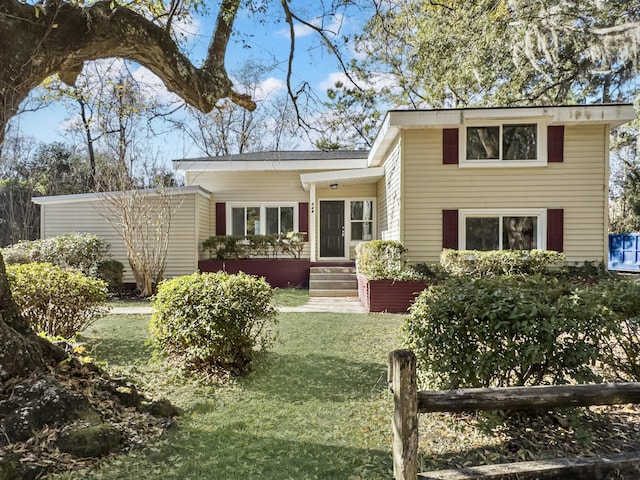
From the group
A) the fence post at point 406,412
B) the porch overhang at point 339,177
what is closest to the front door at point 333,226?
the porch overhang at point 339,177

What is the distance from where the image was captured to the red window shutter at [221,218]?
13.6 m

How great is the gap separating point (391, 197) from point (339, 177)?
6.51 feet

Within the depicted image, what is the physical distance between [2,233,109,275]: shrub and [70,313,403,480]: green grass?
17.8 ft

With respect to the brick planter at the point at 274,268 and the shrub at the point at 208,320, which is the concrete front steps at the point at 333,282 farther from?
the shrub at the point at 208,320

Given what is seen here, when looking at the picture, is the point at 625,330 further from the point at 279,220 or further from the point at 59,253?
the point at 59,253

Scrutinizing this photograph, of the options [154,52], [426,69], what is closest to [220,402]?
[154,52]

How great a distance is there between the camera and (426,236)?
9.88 metres

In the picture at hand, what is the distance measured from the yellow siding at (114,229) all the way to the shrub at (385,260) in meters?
5.98

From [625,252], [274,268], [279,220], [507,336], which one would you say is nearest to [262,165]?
[279,220]

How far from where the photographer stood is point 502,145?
9781mm

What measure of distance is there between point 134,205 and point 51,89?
15.9 feet

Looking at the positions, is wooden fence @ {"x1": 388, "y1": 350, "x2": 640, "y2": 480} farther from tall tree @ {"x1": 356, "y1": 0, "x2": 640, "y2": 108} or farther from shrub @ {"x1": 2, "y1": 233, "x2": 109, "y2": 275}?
shrub @ {"x1": 2, "y1": 233, "x2": 109, "y2": 275}

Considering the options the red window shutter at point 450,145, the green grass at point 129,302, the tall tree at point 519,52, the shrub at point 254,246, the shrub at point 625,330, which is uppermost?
the tall tree at point 519,52

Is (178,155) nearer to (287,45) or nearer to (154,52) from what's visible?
(287,45)
